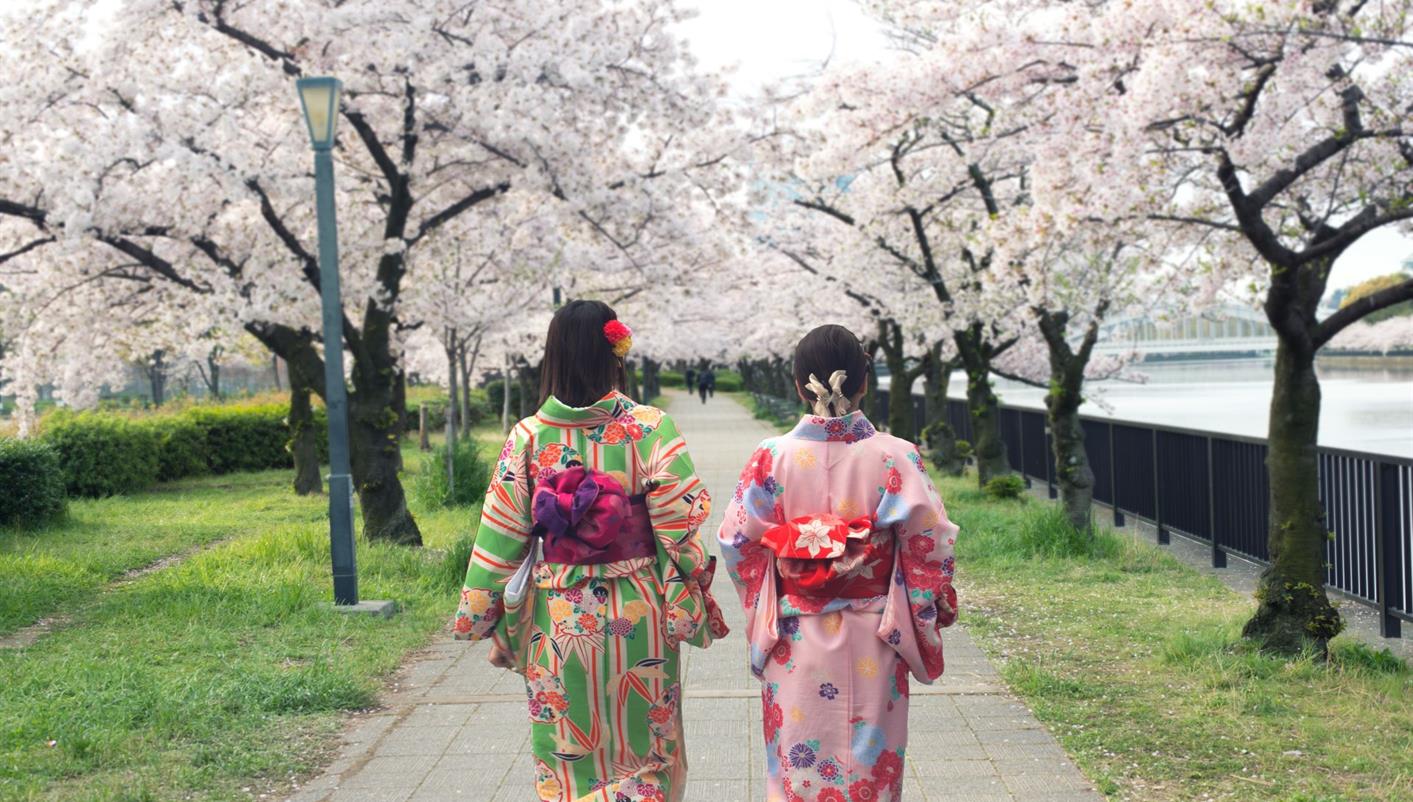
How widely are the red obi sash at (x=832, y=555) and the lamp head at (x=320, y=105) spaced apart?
5931 millimetres

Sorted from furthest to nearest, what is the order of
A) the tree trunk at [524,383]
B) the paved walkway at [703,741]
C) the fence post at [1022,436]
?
the tree trunk at [524,383]
the fence post at [1022,436]
the paved walkway at [703,741]

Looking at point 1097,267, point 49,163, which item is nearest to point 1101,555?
point 1097,267

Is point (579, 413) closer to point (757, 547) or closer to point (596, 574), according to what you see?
point (596, 574)

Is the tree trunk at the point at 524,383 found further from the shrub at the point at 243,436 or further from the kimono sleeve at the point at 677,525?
the kimono sleeve at the point at 677,525

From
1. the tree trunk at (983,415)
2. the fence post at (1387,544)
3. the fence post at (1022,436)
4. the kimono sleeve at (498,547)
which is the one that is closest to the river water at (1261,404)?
the fence post at (1387,544)

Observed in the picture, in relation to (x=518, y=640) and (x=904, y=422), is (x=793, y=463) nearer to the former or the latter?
(x=518, y=640)

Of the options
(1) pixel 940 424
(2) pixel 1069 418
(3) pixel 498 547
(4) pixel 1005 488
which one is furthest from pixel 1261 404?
(3) pixel 498 547

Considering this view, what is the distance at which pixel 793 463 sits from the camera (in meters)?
3.56

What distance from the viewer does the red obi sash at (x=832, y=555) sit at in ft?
11.3

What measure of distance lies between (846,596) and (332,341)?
19.4 ft

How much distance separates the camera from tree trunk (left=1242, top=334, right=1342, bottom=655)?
6312 millimetres

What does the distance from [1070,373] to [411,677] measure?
708 centimetres

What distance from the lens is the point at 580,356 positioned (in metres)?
3.61

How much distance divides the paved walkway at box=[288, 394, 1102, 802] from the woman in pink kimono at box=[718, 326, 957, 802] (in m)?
1.14
